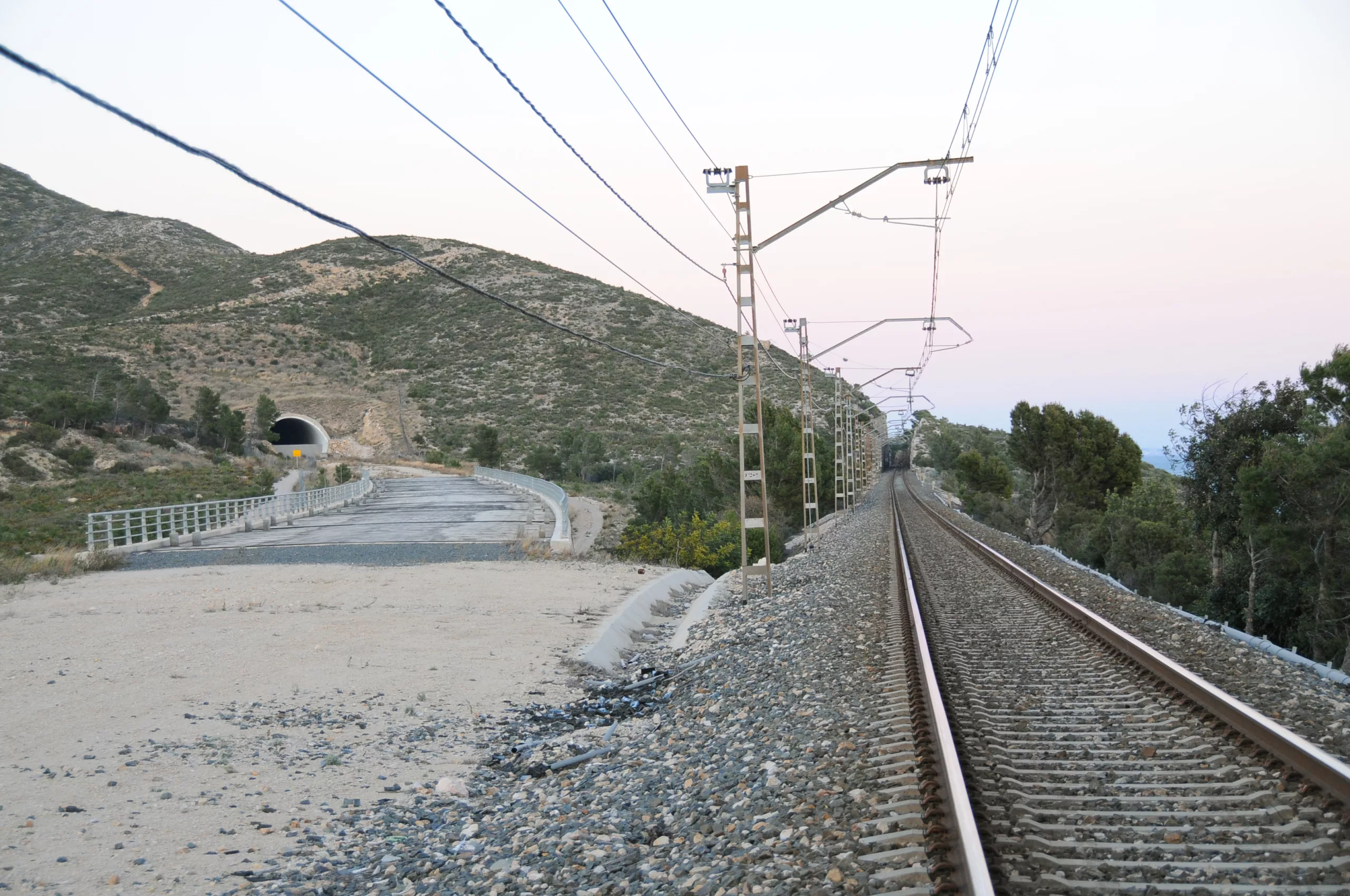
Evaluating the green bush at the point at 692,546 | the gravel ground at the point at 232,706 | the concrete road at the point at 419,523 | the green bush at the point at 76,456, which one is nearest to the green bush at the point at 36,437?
the green bush at the point at 76,456

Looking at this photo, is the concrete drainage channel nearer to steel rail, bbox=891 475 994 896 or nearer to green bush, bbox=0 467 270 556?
steel rail, bbox=891 475 994 896

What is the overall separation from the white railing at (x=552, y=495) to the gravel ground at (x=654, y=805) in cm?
Answer: 1491

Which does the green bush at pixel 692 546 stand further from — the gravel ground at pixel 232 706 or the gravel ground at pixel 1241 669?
the gravel ground at pixel 1241 669

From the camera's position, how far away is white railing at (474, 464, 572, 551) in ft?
85.4

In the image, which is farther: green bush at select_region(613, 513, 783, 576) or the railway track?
green bush at select_region(613, 513, 783, 576)

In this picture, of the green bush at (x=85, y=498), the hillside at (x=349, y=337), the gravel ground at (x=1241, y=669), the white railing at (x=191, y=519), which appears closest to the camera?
the gravel ground at (x=1241, y=669)

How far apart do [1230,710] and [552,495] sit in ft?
121

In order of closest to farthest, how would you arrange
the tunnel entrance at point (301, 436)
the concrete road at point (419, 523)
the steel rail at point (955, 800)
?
the steel rail at point (955, 800)
the concrete road at point (419, 523)
the tunnel entrance at point (301, 436)

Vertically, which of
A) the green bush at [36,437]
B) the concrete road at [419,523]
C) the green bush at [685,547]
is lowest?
the green bush at [685,547]

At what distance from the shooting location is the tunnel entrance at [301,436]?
82688 millimetres

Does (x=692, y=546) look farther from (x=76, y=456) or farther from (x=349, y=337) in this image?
(x=349, y=337)

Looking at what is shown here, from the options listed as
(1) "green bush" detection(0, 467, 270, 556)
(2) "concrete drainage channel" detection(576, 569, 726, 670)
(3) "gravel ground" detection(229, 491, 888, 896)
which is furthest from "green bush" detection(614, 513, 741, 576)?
(3) "gravel ground" detection(229, 491, 888, 896)

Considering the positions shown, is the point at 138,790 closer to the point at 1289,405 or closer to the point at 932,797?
the point at 932,797

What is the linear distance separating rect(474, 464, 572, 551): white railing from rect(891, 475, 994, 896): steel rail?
17008 millimetres
